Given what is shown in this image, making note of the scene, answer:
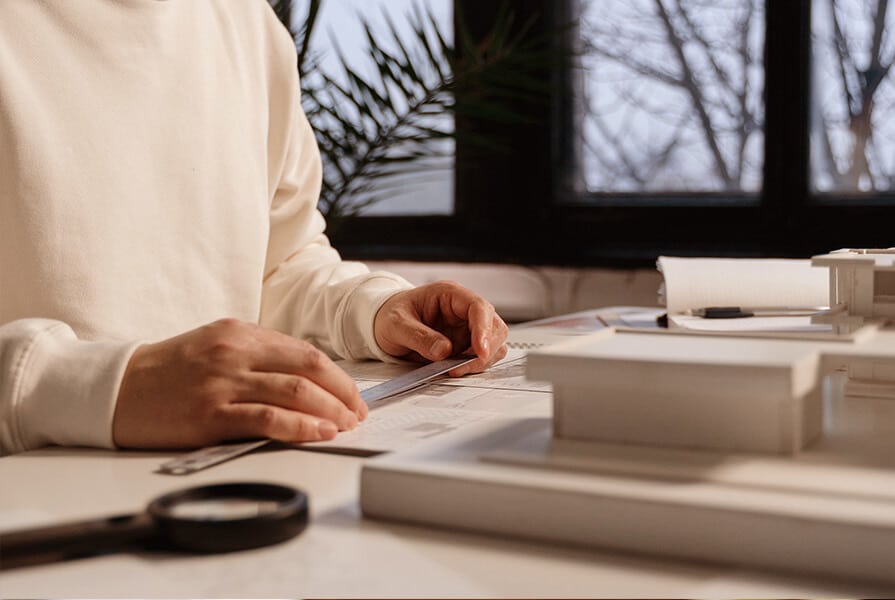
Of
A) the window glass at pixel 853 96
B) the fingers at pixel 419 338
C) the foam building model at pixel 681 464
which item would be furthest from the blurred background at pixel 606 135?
the foam building model at pixel 681 464

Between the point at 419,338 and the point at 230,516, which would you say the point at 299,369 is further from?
the point at 419,338

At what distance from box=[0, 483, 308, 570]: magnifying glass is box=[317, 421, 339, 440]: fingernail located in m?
0.18

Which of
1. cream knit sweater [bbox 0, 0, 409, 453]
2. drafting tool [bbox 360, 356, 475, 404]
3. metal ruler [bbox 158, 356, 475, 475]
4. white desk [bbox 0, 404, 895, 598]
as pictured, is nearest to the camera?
white desk [bbox 0, 404, 895, 598]

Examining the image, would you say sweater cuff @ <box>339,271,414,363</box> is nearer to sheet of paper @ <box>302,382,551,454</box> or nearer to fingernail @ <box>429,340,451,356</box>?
fingernail @ <box>429,340,451,356</box>

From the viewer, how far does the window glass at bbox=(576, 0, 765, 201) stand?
2.34 m

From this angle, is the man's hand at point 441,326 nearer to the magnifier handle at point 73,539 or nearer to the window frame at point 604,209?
the magnifier handle at point 73,539

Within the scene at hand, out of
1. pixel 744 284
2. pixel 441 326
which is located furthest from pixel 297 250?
pixel 744 284

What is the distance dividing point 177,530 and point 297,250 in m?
1.04

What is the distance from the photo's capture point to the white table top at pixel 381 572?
1.39 ft

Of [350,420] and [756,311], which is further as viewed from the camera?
[756,311]

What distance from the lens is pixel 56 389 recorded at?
0.69 m

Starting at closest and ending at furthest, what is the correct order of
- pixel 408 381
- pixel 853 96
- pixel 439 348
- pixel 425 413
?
pixel 425 413 → pixel 408 381 → pixel 439 348 → pixel 853 96

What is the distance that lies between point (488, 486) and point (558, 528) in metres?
0.04

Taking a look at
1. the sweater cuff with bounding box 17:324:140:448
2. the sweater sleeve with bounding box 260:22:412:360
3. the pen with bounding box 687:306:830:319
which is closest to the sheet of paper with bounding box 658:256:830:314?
the pen with bounding box 687:306:830:319
